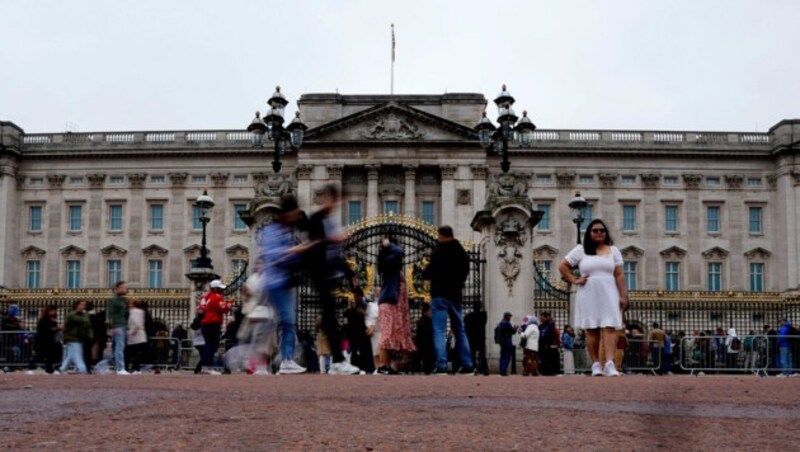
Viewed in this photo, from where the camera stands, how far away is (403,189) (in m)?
60.6

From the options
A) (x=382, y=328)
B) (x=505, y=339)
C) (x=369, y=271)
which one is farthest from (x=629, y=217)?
(x=382, y=328)

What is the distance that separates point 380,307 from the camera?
619 inches

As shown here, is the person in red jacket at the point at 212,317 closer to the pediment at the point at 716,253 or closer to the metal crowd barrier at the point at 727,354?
the metal crowd barrier at the point at 727,354

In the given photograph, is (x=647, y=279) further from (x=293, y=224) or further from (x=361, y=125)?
(x=293, y=224)

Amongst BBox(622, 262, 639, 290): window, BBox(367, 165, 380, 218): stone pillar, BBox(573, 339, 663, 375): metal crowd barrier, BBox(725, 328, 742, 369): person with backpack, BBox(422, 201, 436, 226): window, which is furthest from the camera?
BBox(622, 262, 639, 290): window

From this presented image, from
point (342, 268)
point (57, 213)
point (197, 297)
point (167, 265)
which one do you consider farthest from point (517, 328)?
point (57, 213)

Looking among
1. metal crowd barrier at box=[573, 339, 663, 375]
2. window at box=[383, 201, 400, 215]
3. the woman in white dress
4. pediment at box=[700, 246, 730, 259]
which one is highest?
window at box=[383, 201, 400, 215]

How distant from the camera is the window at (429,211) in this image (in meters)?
60.4

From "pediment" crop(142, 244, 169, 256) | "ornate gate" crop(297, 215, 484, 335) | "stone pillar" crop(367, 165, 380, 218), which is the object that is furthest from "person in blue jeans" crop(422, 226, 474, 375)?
"pediment" crop(142, 244, 169, 256)

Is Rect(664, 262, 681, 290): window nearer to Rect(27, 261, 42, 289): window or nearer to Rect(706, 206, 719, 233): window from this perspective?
Rect(706, 206, 719, 233): window

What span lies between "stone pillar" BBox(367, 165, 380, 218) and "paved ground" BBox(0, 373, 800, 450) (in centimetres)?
5001

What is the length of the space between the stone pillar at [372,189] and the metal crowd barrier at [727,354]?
3498cm

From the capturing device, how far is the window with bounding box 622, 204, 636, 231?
6203 centimetres

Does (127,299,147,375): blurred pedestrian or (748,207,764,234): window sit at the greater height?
(748,207,764,234): window
